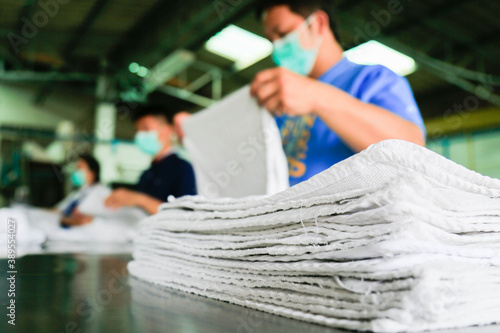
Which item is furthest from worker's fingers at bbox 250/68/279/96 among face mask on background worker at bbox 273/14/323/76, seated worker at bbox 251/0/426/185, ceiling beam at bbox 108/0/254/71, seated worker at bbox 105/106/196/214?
ceiling beam at bbox 108/0/254/71

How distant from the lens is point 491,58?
530cm

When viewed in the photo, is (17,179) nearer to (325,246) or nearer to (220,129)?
(220,129)

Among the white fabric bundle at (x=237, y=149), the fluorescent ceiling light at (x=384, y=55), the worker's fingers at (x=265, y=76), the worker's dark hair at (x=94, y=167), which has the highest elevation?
the fluorescent ceiling light at (x=384, y=55)

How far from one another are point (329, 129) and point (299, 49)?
285 mm

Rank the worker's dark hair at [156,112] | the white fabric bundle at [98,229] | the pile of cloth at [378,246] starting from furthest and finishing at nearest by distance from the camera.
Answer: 1. the worker's dark hair at [156,112]
2. the white fabric bundle at [98,229]
3. the pile of cloth at [378,246]

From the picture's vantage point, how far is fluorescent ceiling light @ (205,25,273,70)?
550cm

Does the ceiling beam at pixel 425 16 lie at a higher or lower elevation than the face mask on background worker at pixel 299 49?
higher

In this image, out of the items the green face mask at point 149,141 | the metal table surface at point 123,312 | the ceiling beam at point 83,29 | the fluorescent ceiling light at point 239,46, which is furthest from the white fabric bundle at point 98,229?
the fluorescent ceiling light at point 239,46

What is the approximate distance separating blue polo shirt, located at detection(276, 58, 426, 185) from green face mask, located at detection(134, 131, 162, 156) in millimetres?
1442

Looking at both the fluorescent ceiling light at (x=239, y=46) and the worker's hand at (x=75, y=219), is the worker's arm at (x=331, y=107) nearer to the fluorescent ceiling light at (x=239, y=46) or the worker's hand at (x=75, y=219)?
the worker's hand at (x=75, y=219)

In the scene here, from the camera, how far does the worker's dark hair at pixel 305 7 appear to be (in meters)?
0.92

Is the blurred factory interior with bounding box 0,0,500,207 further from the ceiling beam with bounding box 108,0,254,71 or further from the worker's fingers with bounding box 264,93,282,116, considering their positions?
the worker's fingers with bounding box 264,93,282,116

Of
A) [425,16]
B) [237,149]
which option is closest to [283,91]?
→ [237,149]

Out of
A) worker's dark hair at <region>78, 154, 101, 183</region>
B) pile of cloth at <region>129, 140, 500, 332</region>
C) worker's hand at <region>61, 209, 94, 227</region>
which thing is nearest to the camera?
pile of cloth at <region>129, 140, 500, 332</region>
